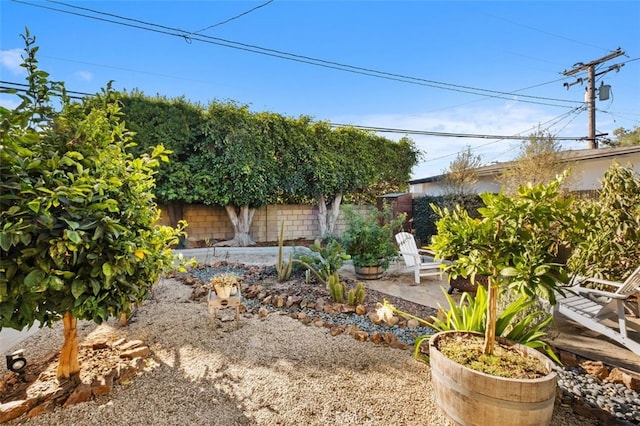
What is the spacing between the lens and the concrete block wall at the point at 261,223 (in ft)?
26.5

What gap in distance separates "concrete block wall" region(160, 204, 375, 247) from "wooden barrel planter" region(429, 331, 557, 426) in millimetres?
6484

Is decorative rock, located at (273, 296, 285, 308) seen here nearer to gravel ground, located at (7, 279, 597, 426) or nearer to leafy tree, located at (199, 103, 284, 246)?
gravel ground, located at (7, 279, 597, 426)

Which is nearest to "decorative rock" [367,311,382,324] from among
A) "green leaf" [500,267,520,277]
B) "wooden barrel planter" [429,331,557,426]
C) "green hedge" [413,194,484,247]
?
"wooden barrel planter" [429,331,557,426]

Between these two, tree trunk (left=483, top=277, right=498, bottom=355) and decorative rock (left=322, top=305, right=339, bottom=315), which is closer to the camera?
tree trunk (left=483, top=277, right=498, bottom=355)

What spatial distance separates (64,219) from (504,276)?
1.99 m

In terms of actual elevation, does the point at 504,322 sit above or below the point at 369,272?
above

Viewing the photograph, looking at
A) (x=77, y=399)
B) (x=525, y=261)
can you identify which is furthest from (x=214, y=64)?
(x=525, y=261)

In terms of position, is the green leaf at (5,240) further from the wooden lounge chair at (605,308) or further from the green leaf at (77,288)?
the wooden lounge chair at (605,308)

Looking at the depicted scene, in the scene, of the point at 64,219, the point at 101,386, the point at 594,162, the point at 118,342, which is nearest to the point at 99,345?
the point at 118,342

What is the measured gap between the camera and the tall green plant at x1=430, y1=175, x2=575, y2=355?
4.14 ft

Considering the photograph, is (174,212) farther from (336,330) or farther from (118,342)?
(336,330)

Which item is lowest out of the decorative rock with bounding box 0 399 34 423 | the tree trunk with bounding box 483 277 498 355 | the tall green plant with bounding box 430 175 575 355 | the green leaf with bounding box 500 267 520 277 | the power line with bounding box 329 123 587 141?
the decorative rock with bounding box 0 399 34 423

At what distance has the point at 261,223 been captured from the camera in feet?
29.1

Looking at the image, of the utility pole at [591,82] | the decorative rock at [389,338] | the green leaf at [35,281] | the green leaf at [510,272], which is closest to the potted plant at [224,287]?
the decorative rock at [389,338]
